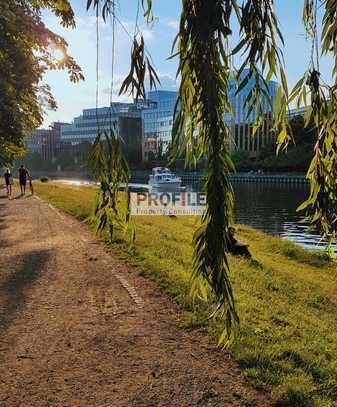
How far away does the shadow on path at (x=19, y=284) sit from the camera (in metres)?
5.73

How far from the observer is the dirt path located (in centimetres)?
363

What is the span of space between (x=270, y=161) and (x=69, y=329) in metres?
91.6

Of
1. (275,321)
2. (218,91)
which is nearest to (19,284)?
(275,321)

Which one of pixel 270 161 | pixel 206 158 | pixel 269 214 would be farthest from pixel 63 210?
pixel 270 161

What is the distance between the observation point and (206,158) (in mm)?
2465

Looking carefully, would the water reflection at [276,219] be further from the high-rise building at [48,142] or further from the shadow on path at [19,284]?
the high-rise building at [48,142]

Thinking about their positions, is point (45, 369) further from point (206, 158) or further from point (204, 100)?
point (204, 100)

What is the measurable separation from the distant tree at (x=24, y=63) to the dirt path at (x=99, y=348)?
4.83m

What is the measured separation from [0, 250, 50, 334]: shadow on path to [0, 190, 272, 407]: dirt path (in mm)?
16

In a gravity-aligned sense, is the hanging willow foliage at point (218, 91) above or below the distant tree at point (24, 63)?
below

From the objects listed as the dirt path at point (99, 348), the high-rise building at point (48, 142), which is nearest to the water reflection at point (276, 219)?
the dirt path at point (99, 348)

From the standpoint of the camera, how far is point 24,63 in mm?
13422

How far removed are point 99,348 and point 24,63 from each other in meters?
11.7

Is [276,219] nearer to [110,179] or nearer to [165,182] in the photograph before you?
[165,182]
